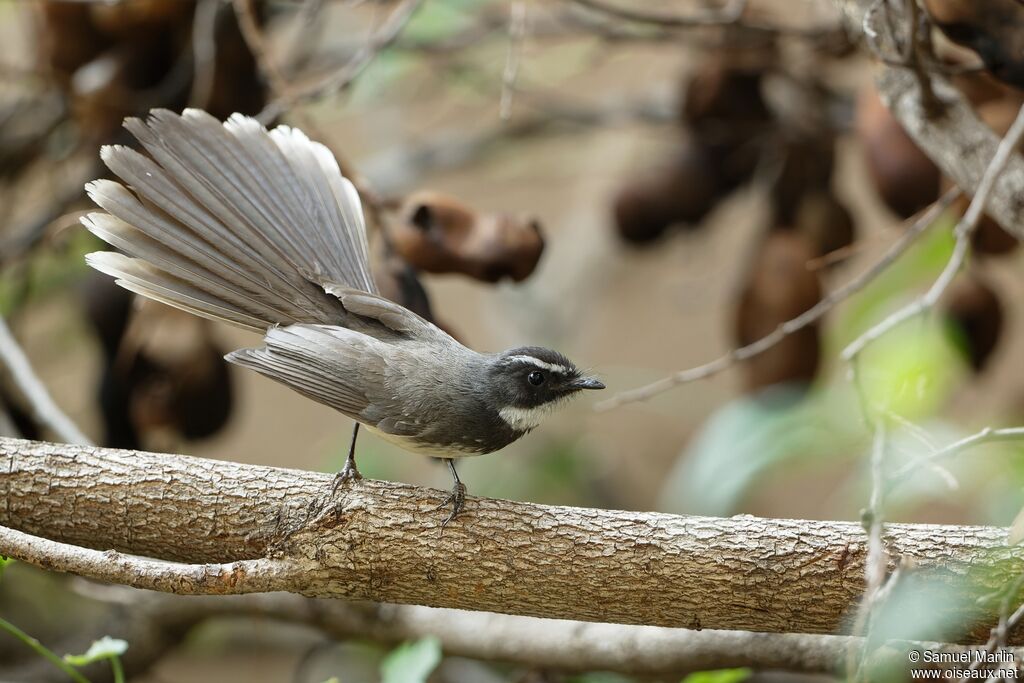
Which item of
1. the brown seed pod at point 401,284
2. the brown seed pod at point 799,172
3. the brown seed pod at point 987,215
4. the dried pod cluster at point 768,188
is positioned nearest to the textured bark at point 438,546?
the brown seed pod at point 401,284

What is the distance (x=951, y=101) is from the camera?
192 centimetres

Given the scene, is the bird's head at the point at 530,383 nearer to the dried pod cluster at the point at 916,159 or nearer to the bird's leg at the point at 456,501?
the bird's leg at the point at 456,501

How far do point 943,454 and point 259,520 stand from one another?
3.13 ft

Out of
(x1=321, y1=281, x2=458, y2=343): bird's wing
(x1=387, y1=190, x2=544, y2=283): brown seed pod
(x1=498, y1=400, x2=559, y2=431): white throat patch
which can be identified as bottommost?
(x1=498, y1=400, x2=559, y2=431): white throat patch

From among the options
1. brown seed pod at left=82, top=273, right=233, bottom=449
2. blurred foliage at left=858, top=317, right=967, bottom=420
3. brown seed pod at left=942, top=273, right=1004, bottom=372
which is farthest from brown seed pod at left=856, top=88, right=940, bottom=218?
brown seed pod at left=82, top=273, right=233, bottom=449

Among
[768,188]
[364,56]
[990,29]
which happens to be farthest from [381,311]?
[768,188]

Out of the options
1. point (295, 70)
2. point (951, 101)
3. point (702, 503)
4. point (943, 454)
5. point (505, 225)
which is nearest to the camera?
point (943, 454)

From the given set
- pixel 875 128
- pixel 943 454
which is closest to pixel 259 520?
pixel 943 454

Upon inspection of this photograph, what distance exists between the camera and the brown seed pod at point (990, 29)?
183 centimetres

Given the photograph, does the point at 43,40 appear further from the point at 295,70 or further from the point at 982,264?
the point at 982,264

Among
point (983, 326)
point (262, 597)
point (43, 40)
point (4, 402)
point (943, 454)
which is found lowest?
point (262, 597)

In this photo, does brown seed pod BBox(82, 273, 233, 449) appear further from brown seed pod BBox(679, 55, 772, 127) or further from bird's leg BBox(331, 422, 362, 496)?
brown seed pod BBox(679, 55, 772, 127)

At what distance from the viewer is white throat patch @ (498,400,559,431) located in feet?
5.70

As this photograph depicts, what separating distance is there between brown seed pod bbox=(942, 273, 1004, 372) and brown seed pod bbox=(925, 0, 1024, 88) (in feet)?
2.61
